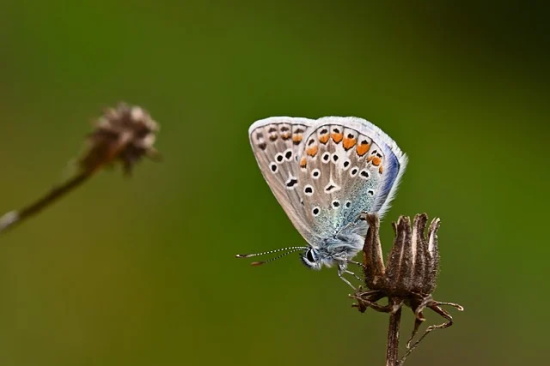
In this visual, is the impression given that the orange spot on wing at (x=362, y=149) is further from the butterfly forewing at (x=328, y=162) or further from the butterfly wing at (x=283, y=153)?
the butterfly wing at (x=283, y=153)

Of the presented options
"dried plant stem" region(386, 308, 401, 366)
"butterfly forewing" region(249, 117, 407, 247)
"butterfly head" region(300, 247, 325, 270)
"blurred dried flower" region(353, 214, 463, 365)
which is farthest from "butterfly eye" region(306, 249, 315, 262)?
"dried plant stem" region(386, 308, 401, 366)

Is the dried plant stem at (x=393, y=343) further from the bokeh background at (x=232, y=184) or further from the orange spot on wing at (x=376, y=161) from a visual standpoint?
the bokeh background at (x=232, y=184)

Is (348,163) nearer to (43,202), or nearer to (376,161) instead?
(376,161)

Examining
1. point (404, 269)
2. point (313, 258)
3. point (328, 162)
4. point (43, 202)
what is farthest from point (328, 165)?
point (43, 202)

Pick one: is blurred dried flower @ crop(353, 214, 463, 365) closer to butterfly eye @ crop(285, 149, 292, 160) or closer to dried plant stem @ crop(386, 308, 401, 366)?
dried plant stem @ crop(386, 308, 401, 366)

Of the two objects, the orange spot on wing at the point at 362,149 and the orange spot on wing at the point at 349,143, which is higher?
the orange spot on wing at the point at 349,143

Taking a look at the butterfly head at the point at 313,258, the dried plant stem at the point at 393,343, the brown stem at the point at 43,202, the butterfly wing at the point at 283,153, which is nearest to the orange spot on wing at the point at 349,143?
the butterfly wing at the point at 283,153

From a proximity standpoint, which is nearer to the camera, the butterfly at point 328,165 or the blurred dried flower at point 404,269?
the blurred dried flower at point 404,269

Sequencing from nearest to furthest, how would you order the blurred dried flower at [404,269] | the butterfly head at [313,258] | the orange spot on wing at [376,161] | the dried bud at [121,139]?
the dried bud at [121,139]
the blurred dried flower at [404,269]
the orange spot on wing at [376,161]
the butterfly head at [313,258]

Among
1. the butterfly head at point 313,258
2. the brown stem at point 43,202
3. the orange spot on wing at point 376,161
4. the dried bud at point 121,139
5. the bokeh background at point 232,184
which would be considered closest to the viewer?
the brown stem at point 43,202
